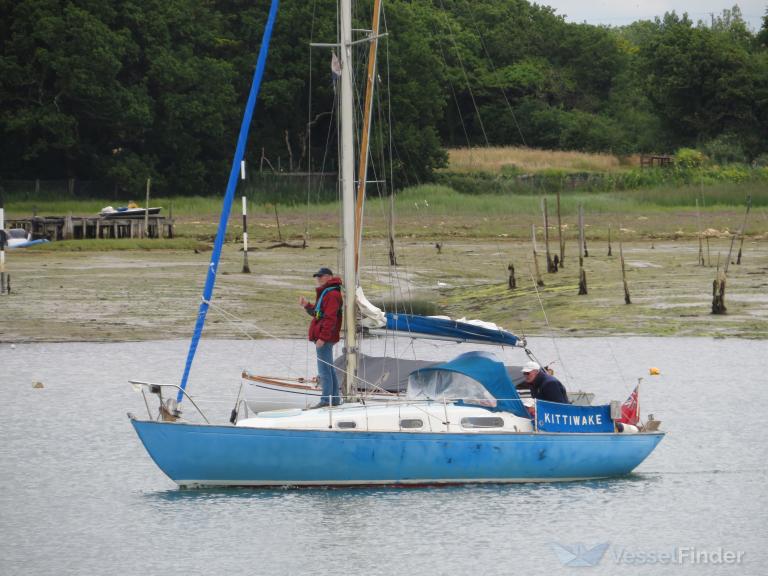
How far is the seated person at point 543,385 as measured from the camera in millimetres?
A: 19953

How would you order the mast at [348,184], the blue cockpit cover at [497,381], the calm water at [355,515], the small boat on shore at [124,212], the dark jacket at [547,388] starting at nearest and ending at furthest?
the calm water at [355,515]
the blue cockpit cover at [497,381]
the mast at [348,184]
the dark jacket at [547,388]
the small boat on shore at [124,212]

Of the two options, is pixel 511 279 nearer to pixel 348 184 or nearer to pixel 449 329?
pixel 449 329

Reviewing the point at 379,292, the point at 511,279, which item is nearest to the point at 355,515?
the point at 379,292

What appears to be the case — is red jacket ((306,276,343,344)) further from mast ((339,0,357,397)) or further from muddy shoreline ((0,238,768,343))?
muddy shoreline ((0,238,768,343))

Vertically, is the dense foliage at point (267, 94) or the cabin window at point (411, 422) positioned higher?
the dense foliage at point (267, 94)

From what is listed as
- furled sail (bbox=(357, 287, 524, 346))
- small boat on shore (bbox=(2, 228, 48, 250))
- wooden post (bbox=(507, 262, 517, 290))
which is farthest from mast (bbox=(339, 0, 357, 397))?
small boat on shore (bbox=(2, 228, 48, 250))

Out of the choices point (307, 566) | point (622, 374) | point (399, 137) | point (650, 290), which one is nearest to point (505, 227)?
point (399, 137)

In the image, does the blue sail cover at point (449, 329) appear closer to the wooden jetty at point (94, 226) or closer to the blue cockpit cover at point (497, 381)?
the blue cockpit cover at point (497, 381)

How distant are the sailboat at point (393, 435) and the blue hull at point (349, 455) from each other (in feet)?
0.05

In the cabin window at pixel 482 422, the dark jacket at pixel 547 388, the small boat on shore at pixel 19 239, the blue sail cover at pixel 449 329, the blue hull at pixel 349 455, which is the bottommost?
the blue hull at pixel 349 455

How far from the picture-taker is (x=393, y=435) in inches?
733

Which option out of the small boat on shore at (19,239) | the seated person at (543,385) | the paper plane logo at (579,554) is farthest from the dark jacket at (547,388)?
the small boat on shore at (19,239)

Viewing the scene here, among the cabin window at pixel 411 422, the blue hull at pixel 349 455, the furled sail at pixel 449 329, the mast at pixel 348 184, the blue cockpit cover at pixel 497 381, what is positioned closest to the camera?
the blue hull at pixel 349 455

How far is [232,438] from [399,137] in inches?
2412
